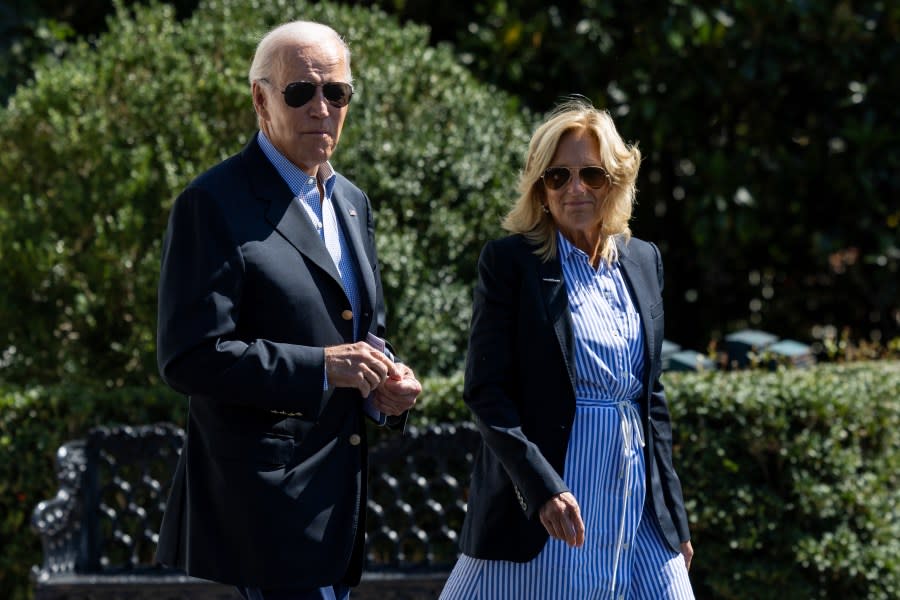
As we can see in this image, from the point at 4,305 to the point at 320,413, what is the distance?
11.7 ft

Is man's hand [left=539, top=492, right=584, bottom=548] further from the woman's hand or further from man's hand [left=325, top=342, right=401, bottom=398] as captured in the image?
man's hand [left=325, top=342, right=401, bottom=398]

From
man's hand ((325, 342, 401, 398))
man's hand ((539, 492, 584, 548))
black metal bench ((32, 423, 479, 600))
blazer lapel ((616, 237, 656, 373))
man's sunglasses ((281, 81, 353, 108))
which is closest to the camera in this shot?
man's hand ((325, 342, 401, 398))

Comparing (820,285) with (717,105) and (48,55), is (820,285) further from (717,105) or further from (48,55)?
(48,55)

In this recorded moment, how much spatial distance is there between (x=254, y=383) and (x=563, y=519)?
2.77ft

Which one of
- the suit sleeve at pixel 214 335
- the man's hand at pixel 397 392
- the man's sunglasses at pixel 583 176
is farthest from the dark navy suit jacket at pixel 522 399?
the suit sleeve at pixel 214 335

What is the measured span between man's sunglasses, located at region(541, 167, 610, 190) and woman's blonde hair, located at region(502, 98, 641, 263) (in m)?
0.02

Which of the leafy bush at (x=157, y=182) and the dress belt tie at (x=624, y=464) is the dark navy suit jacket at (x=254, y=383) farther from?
the leafy bush at (x=157, y=182)

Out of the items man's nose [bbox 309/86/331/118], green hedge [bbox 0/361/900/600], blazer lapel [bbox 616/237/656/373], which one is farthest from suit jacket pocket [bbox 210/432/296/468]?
green hedge [bbox 0/361/900/600]

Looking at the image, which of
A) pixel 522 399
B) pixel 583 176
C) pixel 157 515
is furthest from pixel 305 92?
pixel 157 515

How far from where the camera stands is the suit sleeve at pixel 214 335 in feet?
9.53

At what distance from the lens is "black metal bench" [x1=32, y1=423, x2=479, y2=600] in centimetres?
529

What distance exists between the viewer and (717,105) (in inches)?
342

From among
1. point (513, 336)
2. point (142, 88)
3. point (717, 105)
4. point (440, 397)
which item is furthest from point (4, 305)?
point (717, 105)

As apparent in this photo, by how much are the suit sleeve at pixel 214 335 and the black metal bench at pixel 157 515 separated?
243 cm
